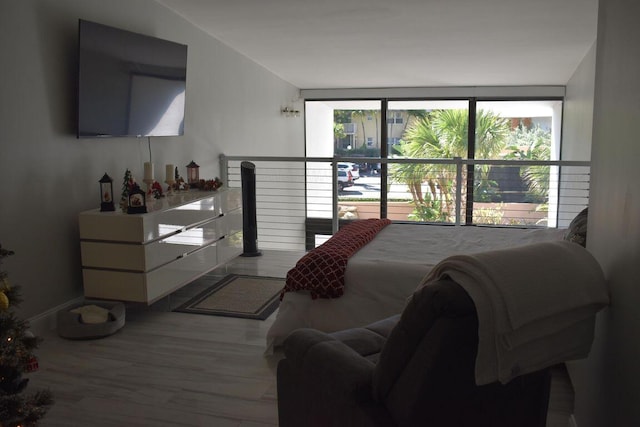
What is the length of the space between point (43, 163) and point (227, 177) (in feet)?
8.96

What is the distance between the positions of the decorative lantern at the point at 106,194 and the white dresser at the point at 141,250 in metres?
0.07

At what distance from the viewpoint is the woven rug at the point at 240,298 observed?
158 inches

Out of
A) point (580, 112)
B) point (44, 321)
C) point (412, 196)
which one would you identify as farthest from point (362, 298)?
point (412, 196)

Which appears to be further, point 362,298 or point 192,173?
point 192,173

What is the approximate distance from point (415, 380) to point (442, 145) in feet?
25.4

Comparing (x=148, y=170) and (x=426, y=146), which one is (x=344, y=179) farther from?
(x=148, y=170)

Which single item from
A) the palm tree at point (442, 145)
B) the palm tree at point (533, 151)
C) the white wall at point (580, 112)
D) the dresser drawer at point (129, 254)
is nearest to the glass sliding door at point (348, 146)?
the palm tree at point (442, 145)

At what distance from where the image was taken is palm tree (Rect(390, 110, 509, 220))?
851cm

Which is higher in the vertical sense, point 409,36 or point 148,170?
point 409,36

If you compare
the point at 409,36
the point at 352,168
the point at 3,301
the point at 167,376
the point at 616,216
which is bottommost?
the point at 167,376

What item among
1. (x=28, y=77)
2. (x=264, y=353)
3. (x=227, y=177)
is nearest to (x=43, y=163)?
(x=28, y=77)

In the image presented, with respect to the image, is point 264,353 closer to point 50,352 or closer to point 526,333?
point 50,352

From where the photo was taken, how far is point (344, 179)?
9766 millimetres

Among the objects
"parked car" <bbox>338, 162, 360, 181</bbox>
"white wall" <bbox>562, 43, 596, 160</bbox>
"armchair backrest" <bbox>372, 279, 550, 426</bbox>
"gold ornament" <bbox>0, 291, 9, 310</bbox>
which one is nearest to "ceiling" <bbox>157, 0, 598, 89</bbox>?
"white wall" <bbox>562, 43, 596, 160</bbox>
